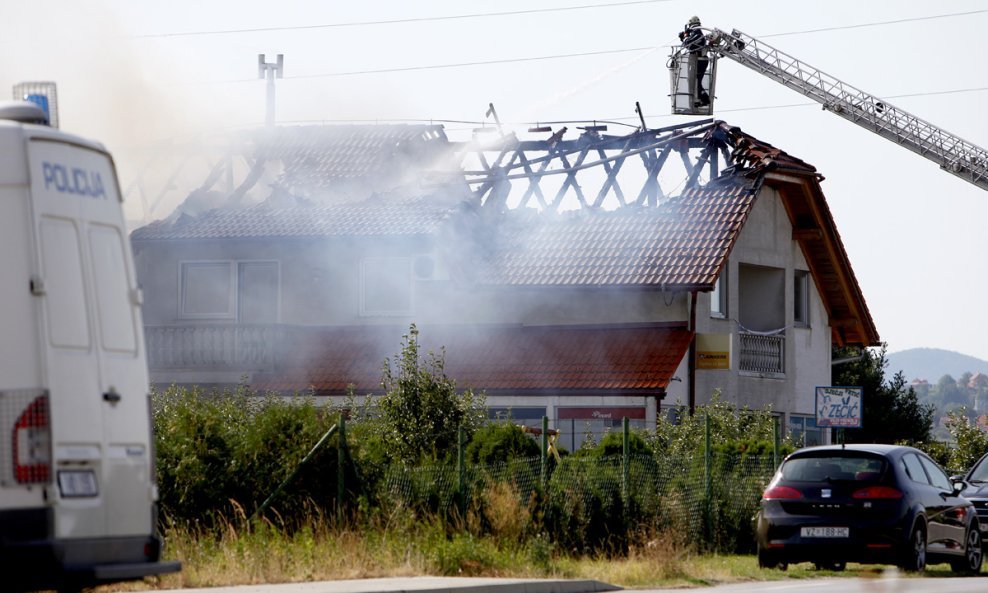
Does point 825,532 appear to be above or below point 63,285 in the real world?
below

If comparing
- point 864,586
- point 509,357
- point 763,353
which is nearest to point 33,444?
point 864,586

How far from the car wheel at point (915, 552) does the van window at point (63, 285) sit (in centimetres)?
1132

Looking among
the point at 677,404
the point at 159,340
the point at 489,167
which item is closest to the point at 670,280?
the point at 677,404

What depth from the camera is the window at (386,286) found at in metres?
38.0

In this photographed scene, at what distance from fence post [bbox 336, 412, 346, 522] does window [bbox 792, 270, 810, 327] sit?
75.2 ft

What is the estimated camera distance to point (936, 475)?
69.3 ft

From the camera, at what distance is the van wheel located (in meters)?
19.2

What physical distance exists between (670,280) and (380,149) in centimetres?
1341

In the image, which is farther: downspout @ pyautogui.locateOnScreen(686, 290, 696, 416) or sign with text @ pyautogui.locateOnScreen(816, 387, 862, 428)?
downspout @ pyautogui.locateOnScreen(686, 290, 696, 416)

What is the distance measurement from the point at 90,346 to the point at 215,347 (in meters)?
27.8

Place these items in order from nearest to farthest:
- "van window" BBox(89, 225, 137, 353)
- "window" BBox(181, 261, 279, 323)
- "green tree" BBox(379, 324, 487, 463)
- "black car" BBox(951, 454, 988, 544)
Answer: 1. "van window" BBox(89, 225, 137, 353)
2. "black car" BBox(951, 454, 988, 544)
3. "green tree" BBox(379, 324, 487, 463)
4. "window" BBox(181, 261, 279, 323)

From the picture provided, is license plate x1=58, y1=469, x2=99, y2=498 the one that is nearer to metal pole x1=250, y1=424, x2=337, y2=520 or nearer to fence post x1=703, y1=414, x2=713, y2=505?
metal pole x1=250, y1=424, x2=337, y2=520

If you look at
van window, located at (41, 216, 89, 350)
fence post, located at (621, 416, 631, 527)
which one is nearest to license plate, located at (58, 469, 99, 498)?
van window, located at (41, 216, 89, 350)

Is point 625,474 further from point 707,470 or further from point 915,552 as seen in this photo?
point 915,552
